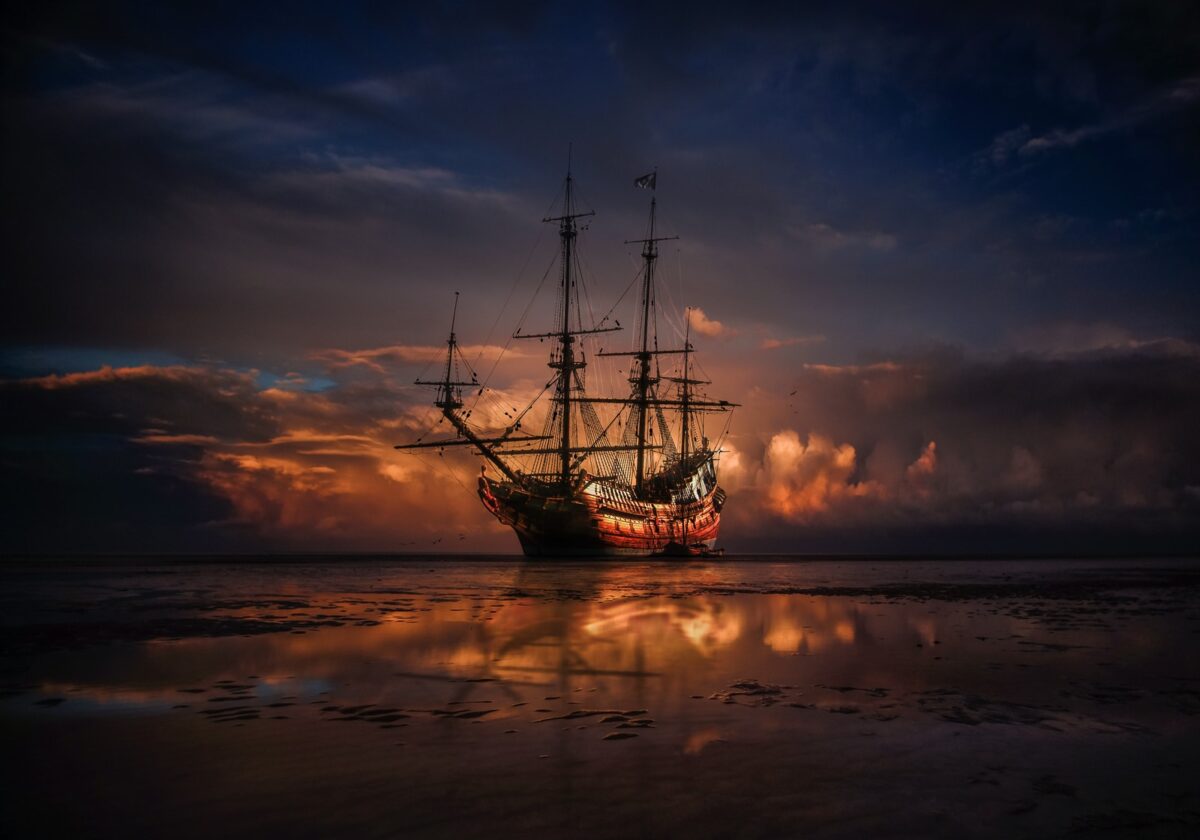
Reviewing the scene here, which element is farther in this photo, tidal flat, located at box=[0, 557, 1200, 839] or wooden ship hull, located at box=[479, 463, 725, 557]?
wooden ship hull, located at box=[479, 463, 725, 557]

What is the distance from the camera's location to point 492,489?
98.6 m

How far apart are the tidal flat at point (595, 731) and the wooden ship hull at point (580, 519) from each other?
7961cm

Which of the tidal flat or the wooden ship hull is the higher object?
the wooden ship hull

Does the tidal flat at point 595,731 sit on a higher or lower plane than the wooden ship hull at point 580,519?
lower

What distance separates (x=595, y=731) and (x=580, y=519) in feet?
301

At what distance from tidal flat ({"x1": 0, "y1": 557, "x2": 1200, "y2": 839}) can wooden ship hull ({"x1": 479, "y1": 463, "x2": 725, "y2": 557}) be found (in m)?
79.6

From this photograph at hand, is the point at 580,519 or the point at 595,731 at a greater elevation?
the point at 580,519

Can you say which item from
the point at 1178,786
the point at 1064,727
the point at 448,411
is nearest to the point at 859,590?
the point at 1064,727

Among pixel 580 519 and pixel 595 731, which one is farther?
pixel 580 519

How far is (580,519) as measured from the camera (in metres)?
99.6

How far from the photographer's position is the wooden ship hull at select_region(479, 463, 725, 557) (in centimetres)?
9825

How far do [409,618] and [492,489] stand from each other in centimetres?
7823

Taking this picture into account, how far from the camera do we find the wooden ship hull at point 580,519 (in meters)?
98.2

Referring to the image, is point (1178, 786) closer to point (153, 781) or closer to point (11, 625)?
point (153, 781)
